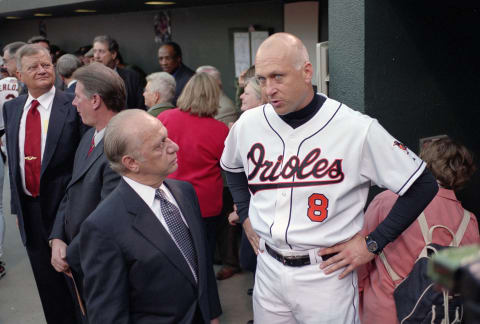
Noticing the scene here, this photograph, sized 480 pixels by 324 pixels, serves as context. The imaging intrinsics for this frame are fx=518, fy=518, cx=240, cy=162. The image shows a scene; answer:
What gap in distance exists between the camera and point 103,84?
304cm

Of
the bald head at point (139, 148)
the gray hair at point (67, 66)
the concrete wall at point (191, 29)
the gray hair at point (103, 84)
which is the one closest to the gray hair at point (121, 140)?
the bald head at point (139, 148)

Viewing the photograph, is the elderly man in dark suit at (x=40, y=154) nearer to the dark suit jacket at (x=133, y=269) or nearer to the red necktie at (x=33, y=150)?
the red necktie at (x=33, y=150)

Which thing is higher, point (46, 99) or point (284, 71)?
point (284, 71)

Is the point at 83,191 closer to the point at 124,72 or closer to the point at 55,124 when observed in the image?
the point at 55,124

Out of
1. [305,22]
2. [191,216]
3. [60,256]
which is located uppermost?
[305,22]

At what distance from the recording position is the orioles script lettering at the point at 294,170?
7.37ft

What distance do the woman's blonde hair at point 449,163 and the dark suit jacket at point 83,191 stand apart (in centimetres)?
164

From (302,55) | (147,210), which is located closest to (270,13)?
(302,55)

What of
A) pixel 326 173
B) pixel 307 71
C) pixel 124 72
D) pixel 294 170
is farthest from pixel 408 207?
pixel 124 72

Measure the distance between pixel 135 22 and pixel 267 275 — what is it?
8415 millimetres

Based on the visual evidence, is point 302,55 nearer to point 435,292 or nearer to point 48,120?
point 435,292

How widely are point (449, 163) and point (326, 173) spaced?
2.64 feet

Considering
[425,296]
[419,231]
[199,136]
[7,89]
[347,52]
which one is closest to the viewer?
[425,296]

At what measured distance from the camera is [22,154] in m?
3.72
